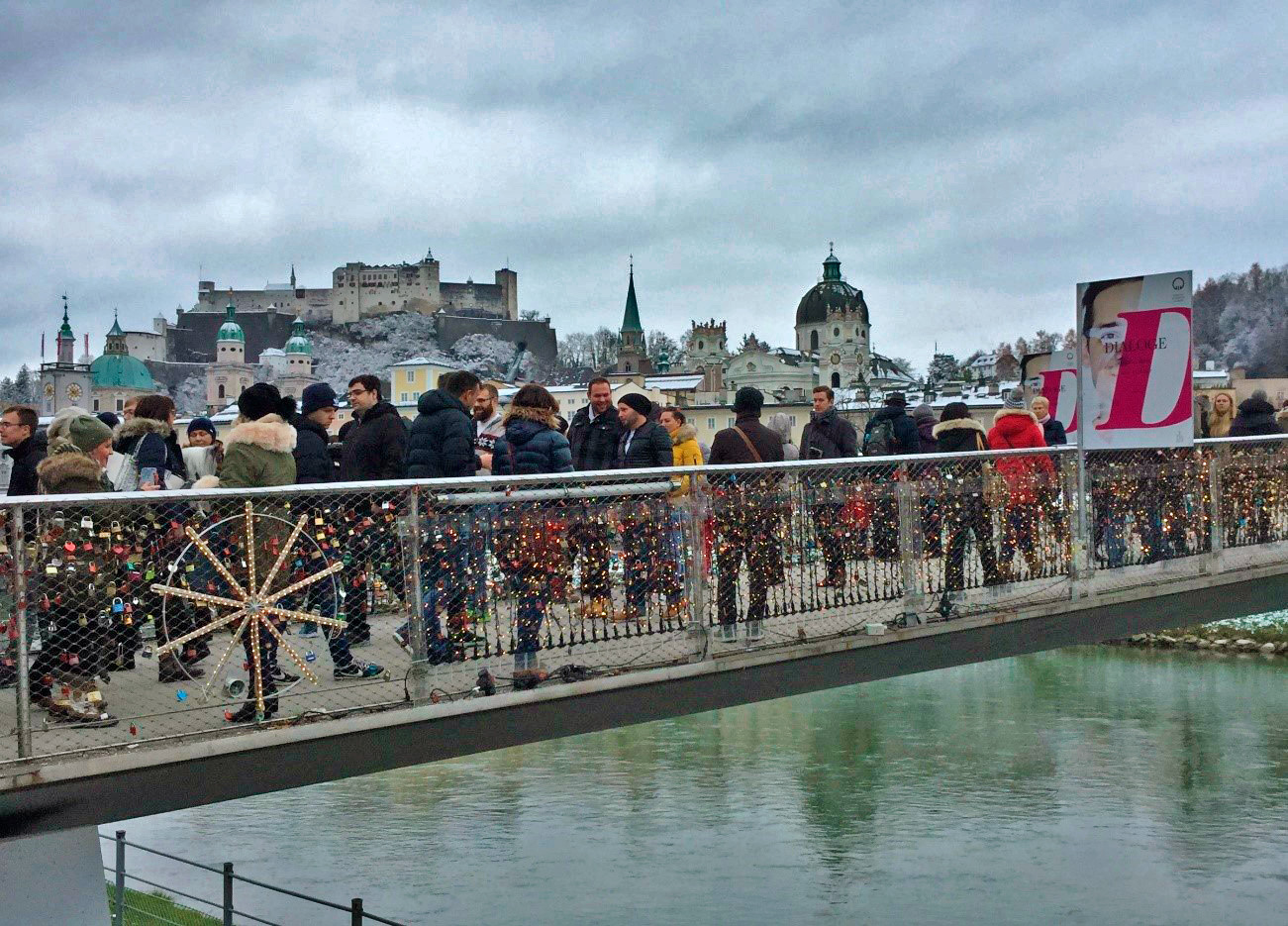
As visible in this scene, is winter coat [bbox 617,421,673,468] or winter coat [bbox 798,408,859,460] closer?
winter coat [bbox 617,421,673,468]

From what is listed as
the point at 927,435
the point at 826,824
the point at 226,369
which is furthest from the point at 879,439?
the point at 226,369

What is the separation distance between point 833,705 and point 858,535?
77.3 ft

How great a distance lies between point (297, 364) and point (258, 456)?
491 feet

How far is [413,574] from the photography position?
7957 millimetres

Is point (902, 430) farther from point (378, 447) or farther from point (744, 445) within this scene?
point (378, 447)

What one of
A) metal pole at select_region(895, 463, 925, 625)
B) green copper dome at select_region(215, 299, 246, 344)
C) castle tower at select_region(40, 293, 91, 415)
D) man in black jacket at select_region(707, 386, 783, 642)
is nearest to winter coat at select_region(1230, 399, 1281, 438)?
metal pole at select_region(895, 463, 925, 625)

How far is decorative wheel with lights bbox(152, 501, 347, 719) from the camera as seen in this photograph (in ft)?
23.6

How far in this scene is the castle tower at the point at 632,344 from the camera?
542 feet

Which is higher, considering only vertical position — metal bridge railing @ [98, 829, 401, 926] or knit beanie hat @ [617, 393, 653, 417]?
knit beanie hat @ [617, 393, 653, 417]

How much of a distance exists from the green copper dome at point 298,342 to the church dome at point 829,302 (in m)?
55.5

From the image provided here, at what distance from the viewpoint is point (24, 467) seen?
329 inches

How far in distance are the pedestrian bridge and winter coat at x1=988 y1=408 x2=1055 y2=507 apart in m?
0.05

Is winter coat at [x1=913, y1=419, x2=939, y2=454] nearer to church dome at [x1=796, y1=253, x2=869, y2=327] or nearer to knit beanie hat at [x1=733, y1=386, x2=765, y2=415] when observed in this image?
knit beanie hat at [x1=733, y1=386, x2=765, y2=415]

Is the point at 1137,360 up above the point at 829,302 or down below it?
below
